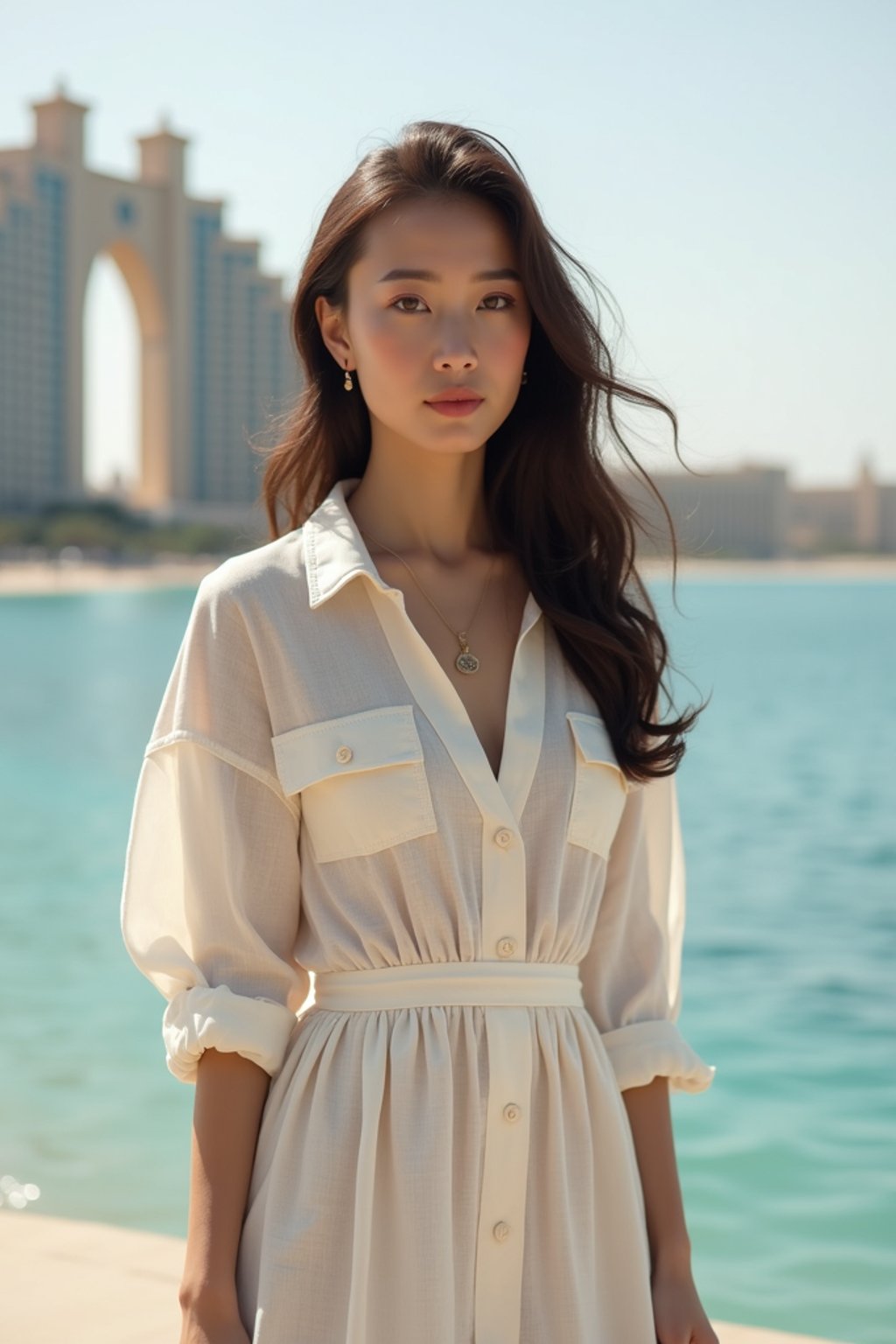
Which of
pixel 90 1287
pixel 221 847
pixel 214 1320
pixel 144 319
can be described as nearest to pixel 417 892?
pixel 221 847

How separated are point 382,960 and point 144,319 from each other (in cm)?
6974

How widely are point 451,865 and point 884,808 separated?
36.9 feet

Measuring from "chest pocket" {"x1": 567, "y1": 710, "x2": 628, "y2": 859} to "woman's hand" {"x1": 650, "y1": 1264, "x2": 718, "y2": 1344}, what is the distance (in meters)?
0.38

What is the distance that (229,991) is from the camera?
53.6 inches

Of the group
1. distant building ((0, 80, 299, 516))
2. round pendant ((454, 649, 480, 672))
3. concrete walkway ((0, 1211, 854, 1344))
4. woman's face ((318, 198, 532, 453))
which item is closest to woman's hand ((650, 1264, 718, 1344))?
round pendant ((454, 649, 480, 672))

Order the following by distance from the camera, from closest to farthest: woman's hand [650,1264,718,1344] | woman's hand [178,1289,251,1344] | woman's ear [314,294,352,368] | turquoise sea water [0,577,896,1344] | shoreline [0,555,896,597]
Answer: woman's hand [178,1289,251,1344] < woman's hand [650,1264,718,1344] < woman's ear [314,294,352,368] < turquoise sea water [0,577,896,1344] < shoreline [0,555,896,597]

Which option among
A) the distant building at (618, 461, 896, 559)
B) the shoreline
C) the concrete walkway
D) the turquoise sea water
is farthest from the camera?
the distant building at (618, 461, 896, 559)

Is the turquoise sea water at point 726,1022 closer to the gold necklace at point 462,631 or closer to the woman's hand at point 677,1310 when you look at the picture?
the gold necklace at point 462,631

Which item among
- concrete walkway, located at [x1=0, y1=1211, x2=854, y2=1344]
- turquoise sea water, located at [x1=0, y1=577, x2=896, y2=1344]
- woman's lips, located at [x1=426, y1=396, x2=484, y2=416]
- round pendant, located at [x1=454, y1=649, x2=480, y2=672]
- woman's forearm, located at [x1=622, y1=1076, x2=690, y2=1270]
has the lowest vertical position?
turquoise sea water, located at [x1=0, y1=577, x2=896, y2=1344]

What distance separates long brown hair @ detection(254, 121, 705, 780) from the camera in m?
1.48

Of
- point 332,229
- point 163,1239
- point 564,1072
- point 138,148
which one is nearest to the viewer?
point 564,1072

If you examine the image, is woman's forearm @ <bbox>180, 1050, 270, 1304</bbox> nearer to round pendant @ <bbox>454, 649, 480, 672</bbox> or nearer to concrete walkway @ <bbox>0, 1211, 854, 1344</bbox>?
round pendant @ <bbox>454, 649, 480, 672</bbox>

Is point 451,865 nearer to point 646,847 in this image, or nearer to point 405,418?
point 646,847

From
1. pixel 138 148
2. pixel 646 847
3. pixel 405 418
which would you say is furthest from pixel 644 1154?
pixel 138 148
